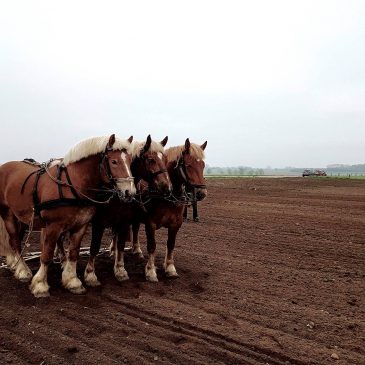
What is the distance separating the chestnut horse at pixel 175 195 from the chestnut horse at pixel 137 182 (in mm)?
270

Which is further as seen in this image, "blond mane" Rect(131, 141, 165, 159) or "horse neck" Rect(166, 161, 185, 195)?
"horse neck" Rect(166, 161, 185, 195)

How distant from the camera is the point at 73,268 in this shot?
602 cm

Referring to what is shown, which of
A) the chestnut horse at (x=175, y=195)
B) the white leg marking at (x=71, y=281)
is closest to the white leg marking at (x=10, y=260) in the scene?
the white leg marking at (x=71, y=281)

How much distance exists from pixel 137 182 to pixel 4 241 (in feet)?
9.53

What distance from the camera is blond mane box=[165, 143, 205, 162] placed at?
21.6 feet

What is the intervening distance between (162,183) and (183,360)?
286cm

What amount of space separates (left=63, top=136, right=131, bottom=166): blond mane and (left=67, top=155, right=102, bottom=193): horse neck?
9 centimetres

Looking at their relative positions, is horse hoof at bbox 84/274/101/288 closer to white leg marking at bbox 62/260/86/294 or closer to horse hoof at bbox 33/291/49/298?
white leg marking at bbox 62/260/86/294

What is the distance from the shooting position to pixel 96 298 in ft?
18.7

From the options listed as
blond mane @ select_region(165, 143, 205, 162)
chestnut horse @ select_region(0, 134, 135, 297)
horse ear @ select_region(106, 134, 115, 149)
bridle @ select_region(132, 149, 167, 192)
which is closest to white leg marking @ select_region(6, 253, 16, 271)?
chestnut horse @ select_region(0, 134, 135, 297)

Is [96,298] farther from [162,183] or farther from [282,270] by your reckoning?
[282,270]

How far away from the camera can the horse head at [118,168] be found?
5367mm

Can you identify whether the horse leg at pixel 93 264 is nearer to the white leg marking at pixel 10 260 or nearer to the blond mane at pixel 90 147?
the blond mane at pixel 90 147

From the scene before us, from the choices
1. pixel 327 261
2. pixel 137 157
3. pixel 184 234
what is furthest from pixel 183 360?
pixel 184 234
